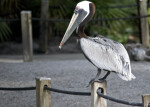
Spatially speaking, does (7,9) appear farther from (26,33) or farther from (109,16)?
(109,16)

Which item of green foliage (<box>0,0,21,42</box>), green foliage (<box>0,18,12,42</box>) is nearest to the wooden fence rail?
green foliage (<box>0,18,12,42</box>)

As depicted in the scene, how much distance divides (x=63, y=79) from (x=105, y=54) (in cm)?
234

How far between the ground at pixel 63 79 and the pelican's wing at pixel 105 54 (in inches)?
41.9

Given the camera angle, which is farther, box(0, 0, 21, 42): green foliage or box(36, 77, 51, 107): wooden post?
box(0, 0, 21, 42): green foliage

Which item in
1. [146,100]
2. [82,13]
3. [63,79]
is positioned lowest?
[63,79]

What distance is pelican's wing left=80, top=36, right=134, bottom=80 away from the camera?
4.15 metres

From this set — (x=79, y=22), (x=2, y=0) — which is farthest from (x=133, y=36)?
(x=79, y=22)

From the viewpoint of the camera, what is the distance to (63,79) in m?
6.48

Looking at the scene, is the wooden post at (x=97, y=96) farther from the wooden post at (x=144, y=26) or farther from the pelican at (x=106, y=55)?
the wooden post at (x=144, y=26)

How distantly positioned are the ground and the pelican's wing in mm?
1064

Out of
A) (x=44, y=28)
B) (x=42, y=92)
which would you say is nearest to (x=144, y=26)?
(x=44, y=28)

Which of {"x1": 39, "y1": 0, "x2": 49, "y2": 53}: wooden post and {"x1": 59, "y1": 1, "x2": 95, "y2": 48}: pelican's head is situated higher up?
{"x1": 59, "y1": 1, "x2": 95, "y2": 48}: pelican's head

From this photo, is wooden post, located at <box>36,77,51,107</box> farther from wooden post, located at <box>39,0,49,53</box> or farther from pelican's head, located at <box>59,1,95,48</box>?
wooden post, located at <box>39,0,49,53</box>

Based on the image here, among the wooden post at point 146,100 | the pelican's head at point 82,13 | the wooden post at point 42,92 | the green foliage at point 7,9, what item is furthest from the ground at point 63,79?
the wooden post at point 146,100
